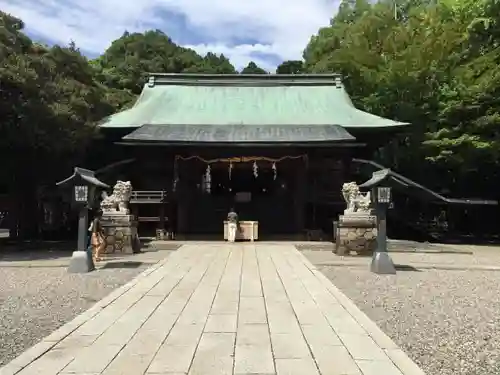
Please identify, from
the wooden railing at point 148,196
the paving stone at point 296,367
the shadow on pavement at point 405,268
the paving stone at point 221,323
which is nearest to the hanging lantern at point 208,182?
the wooden railing at point 148,196

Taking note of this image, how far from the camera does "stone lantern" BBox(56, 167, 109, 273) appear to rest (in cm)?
1042

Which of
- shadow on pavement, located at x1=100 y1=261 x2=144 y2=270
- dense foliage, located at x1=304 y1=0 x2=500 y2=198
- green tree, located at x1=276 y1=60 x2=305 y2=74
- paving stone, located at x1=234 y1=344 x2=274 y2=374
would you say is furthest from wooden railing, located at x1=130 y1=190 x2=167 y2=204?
green tree, located at x1=276 y1=60 x2=305 y2=74

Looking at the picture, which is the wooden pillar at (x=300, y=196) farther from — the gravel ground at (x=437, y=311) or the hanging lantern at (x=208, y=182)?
the gravel ground at (x=437, y=311)

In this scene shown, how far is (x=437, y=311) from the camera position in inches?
275

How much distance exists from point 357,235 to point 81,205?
752cm

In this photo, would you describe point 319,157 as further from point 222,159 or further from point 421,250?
point 421,250

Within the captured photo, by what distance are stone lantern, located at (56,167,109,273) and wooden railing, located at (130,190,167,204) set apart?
22.5 feet

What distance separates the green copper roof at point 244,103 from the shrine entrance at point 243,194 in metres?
2.07

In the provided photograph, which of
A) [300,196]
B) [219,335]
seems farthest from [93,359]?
[300,196]

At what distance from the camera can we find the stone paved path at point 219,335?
4.30 m

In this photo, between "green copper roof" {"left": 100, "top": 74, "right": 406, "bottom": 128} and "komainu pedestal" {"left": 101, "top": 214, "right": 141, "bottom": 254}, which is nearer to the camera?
"komainu pedestal" {"left": 101, "top": 214, "right": 141, "bottom": 254}

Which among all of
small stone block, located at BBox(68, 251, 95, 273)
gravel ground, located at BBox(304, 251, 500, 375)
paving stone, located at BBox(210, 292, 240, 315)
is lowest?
gravel ground, located at BBox(304, 251, 500, 375)

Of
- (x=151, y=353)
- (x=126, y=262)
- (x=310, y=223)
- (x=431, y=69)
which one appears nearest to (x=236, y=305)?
(x=151, y=353)

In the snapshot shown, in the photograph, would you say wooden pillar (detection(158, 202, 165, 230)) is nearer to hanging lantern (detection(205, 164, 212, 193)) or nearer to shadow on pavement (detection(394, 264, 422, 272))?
hanging lantern (detection(205, 164, 212, 193))
